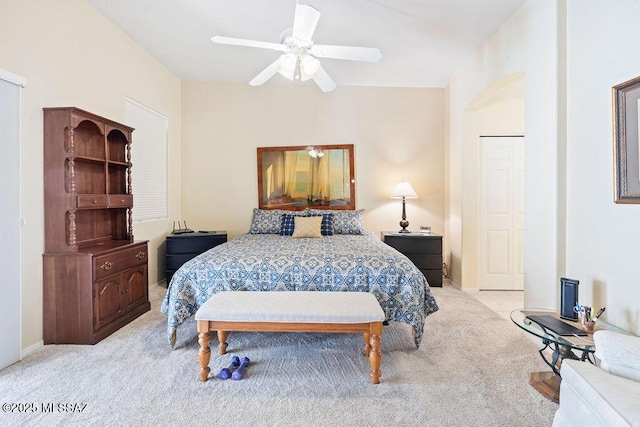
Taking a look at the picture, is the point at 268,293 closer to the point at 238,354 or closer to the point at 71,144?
the point at 238,354

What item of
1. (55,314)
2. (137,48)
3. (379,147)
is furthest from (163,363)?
(379,147)

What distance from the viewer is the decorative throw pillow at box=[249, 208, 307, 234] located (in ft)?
14.1

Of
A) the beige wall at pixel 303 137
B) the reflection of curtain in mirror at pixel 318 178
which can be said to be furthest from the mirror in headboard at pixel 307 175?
the beige wall at pixel 303 137

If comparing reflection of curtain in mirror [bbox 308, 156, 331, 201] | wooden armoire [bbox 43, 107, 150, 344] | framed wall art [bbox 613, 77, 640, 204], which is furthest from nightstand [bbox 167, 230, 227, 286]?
framed wall art [bbox 613, 77, 640, 204]

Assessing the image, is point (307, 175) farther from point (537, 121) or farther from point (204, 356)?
point (204, 356)

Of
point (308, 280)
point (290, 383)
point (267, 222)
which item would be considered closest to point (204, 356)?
point (290, 383)

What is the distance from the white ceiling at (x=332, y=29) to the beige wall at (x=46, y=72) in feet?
0.92

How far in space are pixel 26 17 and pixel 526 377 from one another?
435cm

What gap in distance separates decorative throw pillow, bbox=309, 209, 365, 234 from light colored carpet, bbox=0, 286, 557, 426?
160 centimetres

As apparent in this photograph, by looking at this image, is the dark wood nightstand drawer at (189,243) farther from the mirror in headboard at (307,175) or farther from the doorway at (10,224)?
the doorway at (10,224)

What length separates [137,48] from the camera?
3.78 m

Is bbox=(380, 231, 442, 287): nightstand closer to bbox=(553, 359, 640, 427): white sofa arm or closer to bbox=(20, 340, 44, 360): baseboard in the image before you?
bbox=(553, 359, 640, 427): white sofa arm

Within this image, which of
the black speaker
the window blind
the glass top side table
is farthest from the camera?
the window blind

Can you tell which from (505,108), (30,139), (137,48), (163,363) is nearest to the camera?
(163,363)
